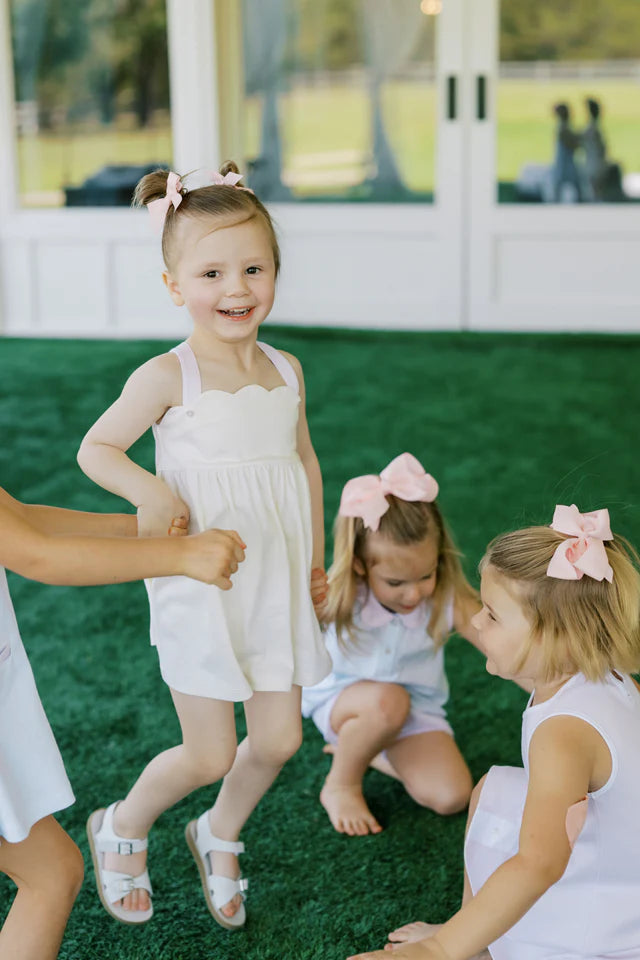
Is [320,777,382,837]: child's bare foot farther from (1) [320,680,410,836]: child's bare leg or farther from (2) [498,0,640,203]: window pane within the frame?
(2) [498,0,640,203]: window pane

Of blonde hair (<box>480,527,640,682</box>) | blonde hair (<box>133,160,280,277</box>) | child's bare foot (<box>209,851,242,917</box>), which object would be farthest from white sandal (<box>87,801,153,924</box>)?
blonde hair (<box>133,160,280,277</box>)

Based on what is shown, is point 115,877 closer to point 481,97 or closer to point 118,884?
point 118,884

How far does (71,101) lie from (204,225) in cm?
480

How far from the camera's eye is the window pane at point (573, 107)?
18.5ft

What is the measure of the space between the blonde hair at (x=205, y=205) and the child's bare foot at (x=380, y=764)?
3.09ft

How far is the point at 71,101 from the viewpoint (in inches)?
235

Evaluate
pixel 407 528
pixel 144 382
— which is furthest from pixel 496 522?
pixel 144 382

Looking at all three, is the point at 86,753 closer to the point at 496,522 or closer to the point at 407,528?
the point at 407,528

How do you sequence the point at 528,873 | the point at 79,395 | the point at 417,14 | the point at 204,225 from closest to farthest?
the point at 528,873 < the point at 204,225 < the point at 79,395 < the point at 417,14

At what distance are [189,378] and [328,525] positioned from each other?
1736 millimetres

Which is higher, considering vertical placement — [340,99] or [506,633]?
[340,99]

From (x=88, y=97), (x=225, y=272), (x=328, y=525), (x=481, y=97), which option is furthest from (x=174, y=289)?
(x=88, y=97)

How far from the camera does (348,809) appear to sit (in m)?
1.94

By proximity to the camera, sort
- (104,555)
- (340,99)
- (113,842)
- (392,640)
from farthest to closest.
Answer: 1. (340,99)
2. (392,640)
3. (113,842)
4. (104,555)
